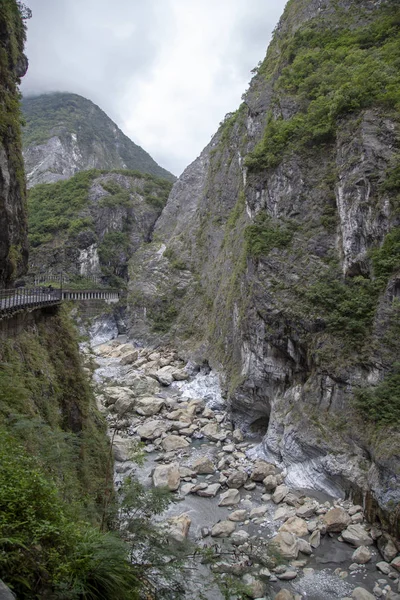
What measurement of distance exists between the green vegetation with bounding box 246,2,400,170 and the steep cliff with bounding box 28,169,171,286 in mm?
43445

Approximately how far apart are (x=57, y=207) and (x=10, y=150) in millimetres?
53751

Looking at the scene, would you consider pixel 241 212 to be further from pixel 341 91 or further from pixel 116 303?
pixel 116 303

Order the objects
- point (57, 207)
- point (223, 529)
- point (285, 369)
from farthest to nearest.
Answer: point (57, 207)
point (285, 369)
point (223, 529)

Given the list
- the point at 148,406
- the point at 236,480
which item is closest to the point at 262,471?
the point at 236,480

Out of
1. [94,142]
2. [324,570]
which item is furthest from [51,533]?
[94,142]

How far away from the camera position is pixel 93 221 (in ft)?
213

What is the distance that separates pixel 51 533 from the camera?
182 inches

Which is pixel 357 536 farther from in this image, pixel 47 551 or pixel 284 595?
pixel 47 551

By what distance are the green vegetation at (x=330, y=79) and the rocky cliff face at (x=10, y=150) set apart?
13891 mm

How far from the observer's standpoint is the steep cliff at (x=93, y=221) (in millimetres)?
60844

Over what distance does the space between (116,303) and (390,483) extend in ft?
158

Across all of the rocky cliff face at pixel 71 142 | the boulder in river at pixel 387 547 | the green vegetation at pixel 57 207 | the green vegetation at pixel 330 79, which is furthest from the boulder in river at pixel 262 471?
the rocky cliff face at pixel 71 142

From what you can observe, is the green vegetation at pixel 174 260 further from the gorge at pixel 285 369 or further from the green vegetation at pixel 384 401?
the green vegetation at pixel 384 401

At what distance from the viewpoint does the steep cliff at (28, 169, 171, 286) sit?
60.8 m
